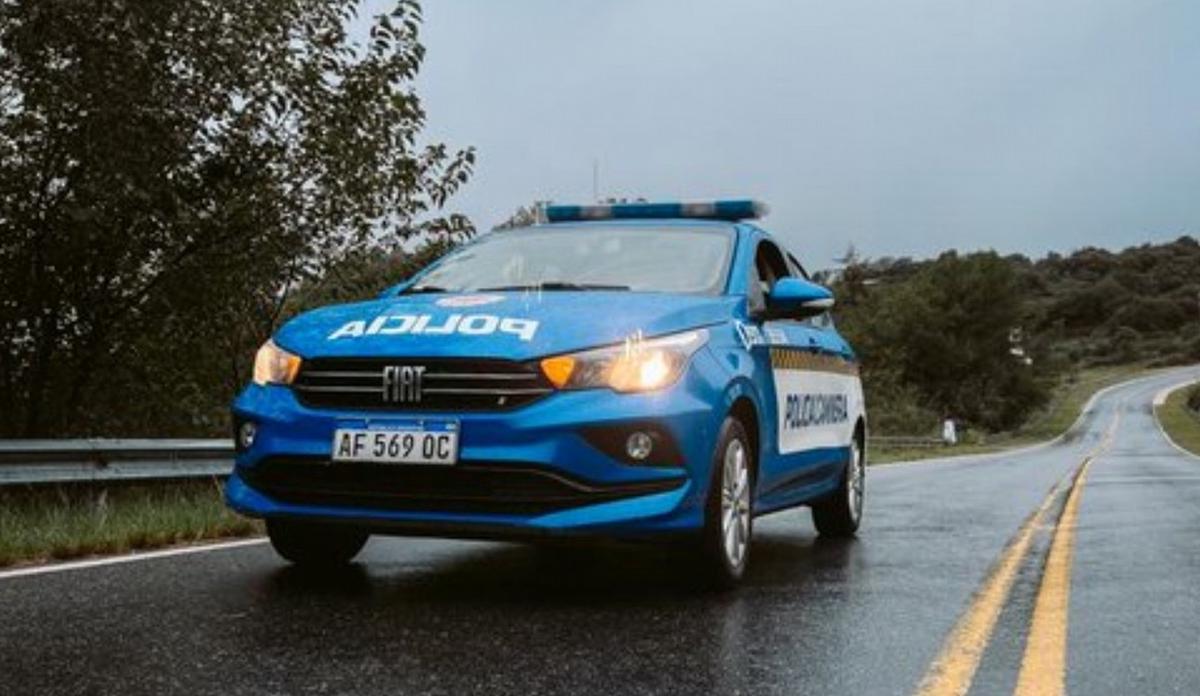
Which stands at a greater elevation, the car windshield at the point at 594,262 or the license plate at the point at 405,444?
the car windshield at the point at 594,262

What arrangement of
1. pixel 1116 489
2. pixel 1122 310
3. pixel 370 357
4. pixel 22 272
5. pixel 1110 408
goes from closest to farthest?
1. pixel 370 357
2. pixel 22 272
3. pixel 1116 489
4. pixel 1110 408
5. pixel 1122 310

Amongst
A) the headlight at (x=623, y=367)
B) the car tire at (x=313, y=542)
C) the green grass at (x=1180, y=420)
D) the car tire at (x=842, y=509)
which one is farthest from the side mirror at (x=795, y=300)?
the green grass at (x=1180, y=420)

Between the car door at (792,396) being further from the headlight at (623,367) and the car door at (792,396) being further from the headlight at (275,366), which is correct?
the headlight at (275,366)

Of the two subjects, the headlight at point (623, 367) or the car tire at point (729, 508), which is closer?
the headlight at point (623, 367)

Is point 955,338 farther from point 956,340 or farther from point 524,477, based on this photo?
point 524,477

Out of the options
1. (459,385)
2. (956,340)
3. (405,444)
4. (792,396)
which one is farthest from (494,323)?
(956,340)

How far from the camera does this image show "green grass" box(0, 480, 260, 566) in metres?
6.08

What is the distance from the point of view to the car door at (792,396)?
5.87 metres

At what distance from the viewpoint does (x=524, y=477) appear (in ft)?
15.1

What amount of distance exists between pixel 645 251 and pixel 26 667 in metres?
3.41

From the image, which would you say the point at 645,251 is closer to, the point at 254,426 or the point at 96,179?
the point at 254,426

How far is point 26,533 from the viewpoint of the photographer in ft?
20.9

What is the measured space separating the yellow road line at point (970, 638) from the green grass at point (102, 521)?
13.3 ft

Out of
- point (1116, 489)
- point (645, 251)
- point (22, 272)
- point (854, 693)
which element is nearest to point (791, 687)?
point (854, 693)
